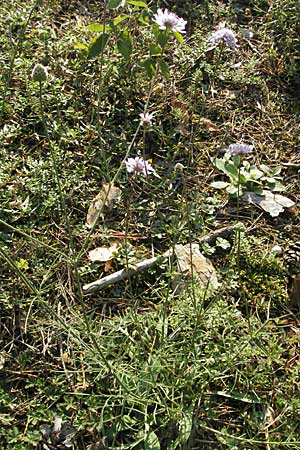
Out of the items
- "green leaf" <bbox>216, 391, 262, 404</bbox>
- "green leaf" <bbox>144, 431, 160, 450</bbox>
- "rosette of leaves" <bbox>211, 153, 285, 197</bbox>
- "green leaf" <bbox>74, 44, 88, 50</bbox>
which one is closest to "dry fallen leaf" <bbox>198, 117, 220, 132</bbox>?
"rosette of leaves" <bbox>211, 153, 285, 197</bbox>

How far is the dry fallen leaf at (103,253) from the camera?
2070mm

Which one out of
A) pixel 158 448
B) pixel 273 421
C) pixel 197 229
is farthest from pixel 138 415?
pixel 197 229

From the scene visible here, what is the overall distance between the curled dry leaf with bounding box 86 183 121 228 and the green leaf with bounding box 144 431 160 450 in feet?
2.41

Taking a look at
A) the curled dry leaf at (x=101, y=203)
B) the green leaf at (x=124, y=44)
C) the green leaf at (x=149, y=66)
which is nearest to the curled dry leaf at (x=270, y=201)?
the curled dry leaf at (x=101, y=203)

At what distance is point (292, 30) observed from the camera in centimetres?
283

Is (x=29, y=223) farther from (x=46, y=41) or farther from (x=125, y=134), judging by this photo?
(x=46, y=41)

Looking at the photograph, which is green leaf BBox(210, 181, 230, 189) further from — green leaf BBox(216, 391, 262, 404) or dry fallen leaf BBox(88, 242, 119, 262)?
green leaf BBox(216, 391, 262, 404)

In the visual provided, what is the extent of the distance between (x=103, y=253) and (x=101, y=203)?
0.20m

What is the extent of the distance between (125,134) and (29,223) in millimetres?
533

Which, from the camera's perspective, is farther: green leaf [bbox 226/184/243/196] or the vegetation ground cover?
green leaf [bbox 226/184/243/196]

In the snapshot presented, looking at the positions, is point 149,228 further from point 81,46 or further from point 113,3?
point 81,46

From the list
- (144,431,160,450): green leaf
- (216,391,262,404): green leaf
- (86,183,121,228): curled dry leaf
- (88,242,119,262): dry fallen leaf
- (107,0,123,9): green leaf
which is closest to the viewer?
(144,431,160,450): green leaf

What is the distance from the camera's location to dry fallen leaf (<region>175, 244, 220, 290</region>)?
2.04 m

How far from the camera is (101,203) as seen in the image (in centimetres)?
221
